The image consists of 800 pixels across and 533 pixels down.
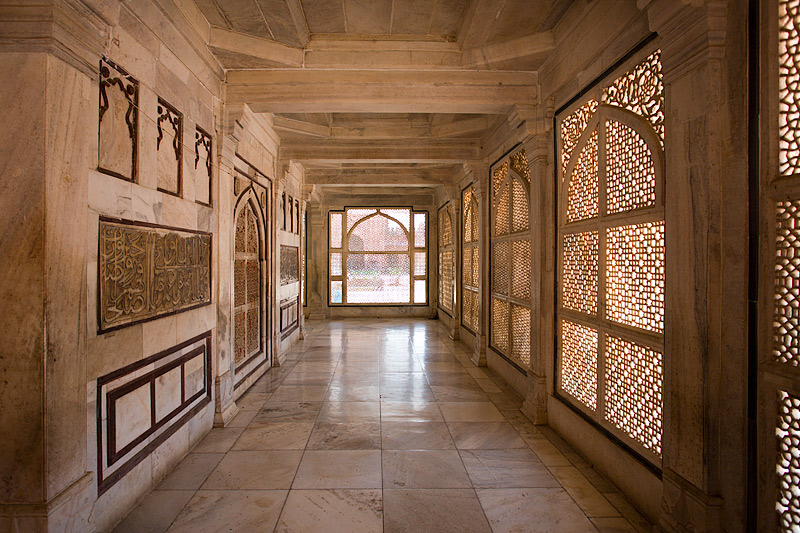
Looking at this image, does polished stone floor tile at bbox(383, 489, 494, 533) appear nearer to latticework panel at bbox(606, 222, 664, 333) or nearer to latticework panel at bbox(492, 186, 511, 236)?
latticework panel at bbox(606, 222, 664, 333)

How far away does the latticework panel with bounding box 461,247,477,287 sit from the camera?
24.0 ft

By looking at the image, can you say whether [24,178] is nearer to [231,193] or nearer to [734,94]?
[231,193]

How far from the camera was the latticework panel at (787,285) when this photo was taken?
1652 mm

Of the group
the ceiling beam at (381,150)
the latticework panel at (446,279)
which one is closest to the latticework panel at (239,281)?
the ceiling beam at (381,150)

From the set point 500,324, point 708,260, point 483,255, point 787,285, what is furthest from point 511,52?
point 500,324

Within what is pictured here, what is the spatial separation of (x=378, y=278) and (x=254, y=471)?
8.34 metres

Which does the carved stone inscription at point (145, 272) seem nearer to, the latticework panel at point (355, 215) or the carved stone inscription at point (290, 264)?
the carved stone inscription at point (290, 264)

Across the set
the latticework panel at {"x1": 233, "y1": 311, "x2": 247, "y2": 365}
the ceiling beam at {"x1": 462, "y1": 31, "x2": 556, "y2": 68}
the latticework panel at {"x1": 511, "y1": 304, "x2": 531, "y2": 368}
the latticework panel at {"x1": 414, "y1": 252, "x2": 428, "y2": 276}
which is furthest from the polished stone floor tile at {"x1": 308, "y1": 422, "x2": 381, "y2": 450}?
the latticework panel at {"x1": 414, "y1": 252, "x2": 428, "y2": 276}

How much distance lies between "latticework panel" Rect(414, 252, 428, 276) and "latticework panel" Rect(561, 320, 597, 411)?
766 centimetres

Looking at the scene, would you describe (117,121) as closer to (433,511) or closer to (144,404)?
(144,404)

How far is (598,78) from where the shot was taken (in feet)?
9.88

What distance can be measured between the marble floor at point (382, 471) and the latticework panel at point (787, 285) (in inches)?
52.6

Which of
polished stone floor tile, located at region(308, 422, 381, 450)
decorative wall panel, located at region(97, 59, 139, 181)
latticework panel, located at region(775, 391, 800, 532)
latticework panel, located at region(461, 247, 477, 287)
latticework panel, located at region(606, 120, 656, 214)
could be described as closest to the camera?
latticework panel, located at region(775, 391, 800, 532)

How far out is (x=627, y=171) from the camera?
267 cm
